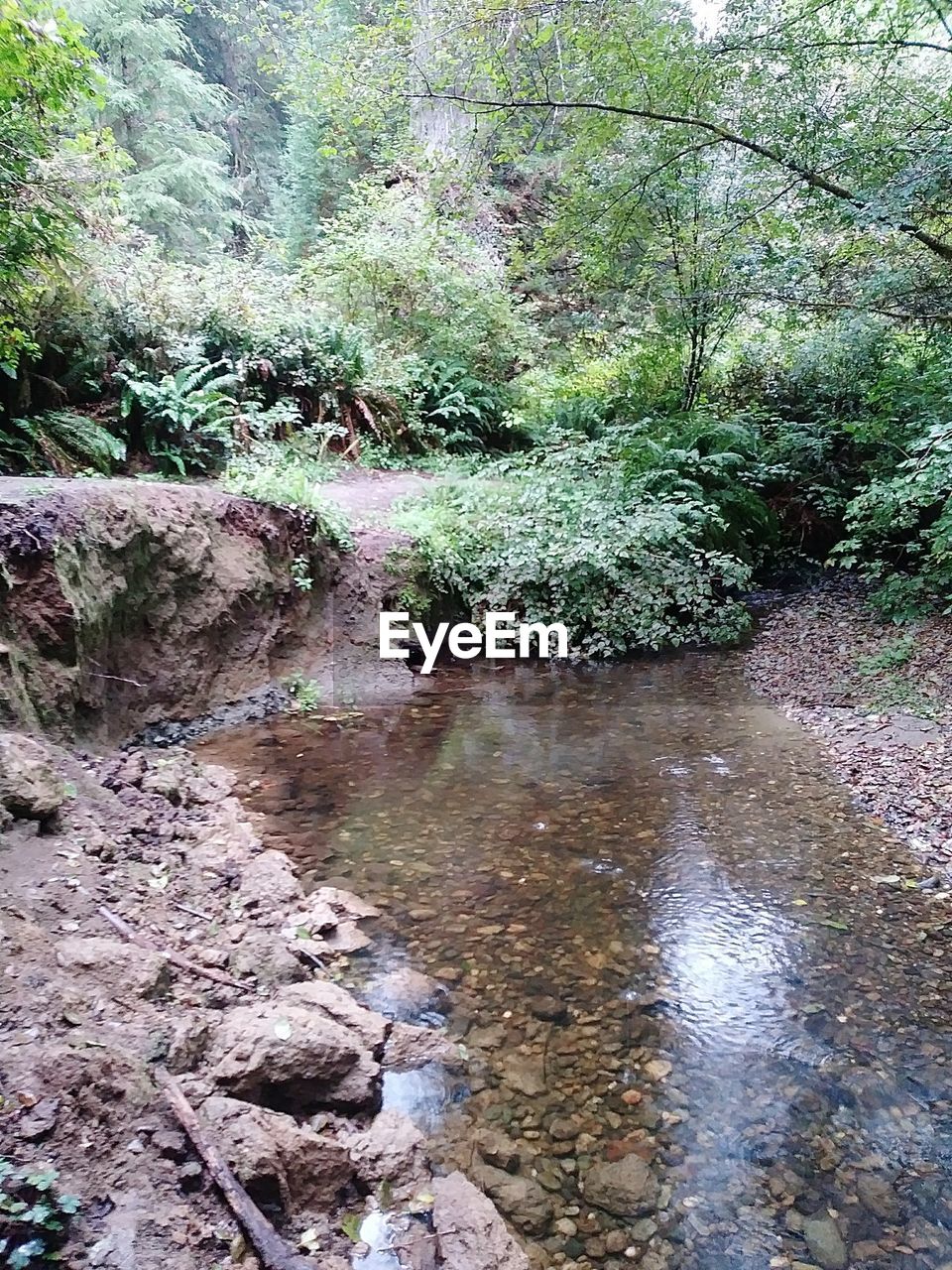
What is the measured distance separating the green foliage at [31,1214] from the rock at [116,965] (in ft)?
2.77

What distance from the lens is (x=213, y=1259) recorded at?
1.83m

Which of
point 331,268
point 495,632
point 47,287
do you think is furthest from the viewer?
point 331,268

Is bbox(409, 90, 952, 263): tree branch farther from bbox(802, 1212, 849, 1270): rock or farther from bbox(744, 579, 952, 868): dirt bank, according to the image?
bbox(802, 1212, 849, 1270): rock

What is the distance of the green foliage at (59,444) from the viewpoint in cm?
686

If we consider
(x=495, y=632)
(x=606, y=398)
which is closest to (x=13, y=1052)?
(x=495, y=632)

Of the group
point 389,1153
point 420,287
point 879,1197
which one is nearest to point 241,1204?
point 389,1153

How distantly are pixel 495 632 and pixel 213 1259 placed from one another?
689cm

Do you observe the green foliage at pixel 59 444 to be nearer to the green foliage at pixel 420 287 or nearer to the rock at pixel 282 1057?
the rock at pixel 282 1057

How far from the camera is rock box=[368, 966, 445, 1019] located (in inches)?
126

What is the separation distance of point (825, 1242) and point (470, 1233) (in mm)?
1033

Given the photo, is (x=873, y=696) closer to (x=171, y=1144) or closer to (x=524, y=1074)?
(x=524, y=1074)

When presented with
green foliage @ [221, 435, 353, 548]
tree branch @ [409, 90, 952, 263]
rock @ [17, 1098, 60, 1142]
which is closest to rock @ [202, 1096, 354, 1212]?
rock @ [17, 1098, 60, 1142]

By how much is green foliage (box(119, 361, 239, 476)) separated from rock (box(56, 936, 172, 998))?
6137 millimetres

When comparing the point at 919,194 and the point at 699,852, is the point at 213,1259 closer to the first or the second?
the point at 699,852
